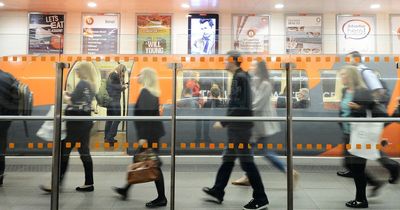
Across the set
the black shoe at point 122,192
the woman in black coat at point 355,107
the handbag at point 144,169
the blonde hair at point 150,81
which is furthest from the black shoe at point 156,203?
the woman in black coat at point 355,107

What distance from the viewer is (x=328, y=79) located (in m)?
4.07

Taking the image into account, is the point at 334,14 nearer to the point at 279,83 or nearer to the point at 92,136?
the point at 279,83

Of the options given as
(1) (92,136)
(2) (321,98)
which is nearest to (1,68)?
(1) (92,136)

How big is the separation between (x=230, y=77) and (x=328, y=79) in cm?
117

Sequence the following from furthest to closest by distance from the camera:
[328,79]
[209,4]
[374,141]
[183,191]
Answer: [209,4] → [183,191] → [328,79] → [374,141]

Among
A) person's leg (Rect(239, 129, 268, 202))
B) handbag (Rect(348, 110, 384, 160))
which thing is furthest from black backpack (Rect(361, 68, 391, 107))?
Result: person's leg (Rect(239, 129, 268, 202))

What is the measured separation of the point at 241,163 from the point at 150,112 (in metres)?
1.10

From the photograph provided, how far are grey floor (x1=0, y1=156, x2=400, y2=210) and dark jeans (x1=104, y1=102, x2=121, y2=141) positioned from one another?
18.8 inches

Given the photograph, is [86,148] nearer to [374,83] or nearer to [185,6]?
[374,83]

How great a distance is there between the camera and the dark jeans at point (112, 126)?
3.82 metres

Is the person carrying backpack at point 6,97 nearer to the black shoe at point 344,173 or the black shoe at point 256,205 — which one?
the black shoe at point 256,205

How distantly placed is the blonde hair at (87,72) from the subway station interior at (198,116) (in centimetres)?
1

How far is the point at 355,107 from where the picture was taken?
377 cm

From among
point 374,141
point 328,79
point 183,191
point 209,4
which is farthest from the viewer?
point 209,4
